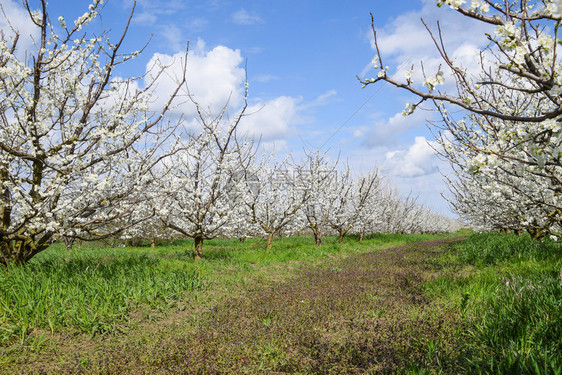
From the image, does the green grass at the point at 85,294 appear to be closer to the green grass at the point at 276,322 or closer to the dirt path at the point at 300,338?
the green grass at the point at 276,322

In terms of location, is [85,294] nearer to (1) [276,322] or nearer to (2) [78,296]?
(2) [78,296]

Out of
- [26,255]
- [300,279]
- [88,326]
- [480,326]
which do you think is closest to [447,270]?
[300,279]

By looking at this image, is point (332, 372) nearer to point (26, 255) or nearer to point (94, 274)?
point (94, 274)

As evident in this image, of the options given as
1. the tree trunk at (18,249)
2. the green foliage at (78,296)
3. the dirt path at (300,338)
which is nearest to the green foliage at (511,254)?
the dirt path at (300,338)

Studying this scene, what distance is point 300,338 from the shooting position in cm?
454

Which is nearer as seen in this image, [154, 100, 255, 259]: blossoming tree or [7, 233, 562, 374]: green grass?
[7, 233, 562, 374]: green grass

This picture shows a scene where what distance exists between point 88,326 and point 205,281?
8.93ft

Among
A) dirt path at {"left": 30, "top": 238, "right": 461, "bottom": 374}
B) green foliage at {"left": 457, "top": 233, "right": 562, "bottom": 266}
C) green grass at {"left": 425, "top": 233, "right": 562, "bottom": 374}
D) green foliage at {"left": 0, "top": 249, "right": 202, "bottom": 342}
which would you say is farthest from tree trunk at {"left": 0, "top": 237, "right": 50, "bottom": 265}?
green foliage at {"left": 457, "top": 233, "right": 562, "bottom": 266}

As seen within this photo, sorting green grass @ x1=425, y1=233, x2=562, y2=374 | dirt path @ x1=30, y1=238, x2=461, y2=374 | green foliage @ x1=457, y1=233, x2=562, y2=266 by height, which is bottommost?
dirt path @ x1=30, y1=238, x2=461, y2=374

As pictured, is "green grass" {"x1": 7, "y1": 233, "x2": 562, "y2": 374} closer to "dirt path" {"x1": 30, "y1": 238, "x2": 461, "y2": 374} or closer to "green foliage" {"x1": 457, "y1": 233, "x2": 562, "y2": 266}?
"dirt path" {"x1": 30, "y1": 238, "x2": 461, "y2": 374}

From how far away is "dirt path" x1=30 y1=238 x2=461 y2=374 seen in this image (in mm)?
3785

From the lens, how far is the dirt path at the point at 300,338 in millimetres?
3785

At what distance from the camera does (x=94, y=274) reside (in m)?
6.41

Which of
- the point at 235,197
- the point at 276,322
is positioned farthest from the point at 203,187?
the point at 276,322
